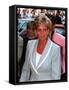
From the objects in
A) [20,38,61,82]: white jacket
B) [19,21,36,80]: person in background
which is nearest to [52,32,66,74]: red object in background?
[20,38,61,82]: white jacket

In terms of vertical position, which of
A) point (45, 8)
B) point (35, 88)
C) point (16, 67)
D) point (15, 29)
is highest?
point (45, 8)

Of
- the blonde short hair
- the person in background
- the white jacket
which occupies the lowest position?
the white jacket

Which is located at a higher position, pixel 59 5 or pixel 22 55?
pixel 59 5

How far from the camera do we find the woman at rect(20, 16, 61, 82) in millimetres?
1777

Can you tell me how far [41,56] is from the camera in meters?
1.81

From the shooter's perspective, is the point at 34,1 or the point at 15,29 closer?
the point at 15,29

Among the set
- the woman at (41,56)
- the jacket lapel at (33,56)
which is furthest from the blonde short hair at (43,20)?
the jacket lapel at (33,56)

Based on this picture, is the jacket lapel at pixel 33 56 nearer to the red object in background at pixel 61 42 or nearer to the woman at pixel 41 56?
the woman at pixel 41 56

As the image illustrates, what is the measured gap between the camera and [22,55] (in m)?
1.76

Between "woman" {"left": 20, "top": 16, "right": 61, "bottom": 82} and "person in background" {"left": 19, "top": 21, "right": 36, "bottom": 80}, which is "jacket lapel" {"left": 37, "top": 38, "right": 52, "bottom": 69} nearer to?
"woman" {"left": 20, "top": 16, "right": 61, "bottom": 82}

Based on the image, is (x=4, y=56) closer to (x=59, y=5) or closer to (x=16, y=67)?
(x=16, y=67)

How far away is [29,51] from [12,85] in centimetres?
20

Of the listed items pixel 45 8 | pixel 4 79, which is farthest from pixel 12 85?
pixel 45 8

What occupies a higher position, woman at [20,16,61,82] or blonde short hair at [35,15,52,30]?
blonde short hair at [35,15,52,30]
